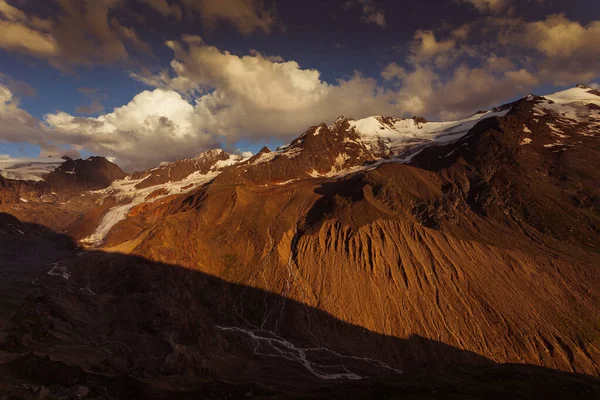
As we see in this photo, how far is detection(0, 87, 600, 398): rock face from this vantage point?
3831 centimetres

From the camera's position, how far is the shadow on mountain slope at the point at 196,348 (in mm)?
29188

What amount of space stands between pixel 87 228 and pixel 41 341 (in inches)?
4436

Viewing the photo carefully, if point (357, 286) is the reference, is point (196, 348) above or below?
below

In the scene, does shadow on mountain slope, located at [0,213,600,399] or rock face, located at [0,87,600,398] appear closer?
shadow on mountain slope, located at [0,213,600,399]

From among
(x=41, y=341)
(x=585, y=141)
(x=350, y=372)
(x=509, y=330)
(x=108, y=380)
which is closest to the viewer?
(x=108, y=380)

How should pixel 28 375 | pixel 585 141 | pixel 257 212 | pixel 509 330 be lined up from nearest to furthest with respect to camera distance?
pixel 28 375
pixel 509 330
pixel 257 212
pixel 585 141

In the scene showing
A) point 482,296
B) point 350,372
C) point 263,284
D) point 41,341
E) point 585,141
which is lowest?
point 350,372

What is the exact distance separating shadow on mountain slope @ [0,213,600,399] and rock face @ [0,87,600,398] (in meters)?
0.32

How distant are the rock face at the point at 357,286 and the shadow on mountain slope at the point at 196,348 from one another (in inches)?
12.4

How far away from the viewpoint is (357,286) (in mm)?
64188

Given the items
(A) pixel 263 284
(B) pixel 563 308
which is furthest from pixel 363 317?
(B) pixel 563 308

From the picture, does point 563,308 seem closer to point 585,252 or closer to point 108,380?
point 585,252

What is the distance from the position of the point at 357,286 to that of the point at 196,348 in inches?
1302

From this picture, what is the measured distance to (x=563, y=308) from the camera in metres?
55.2
